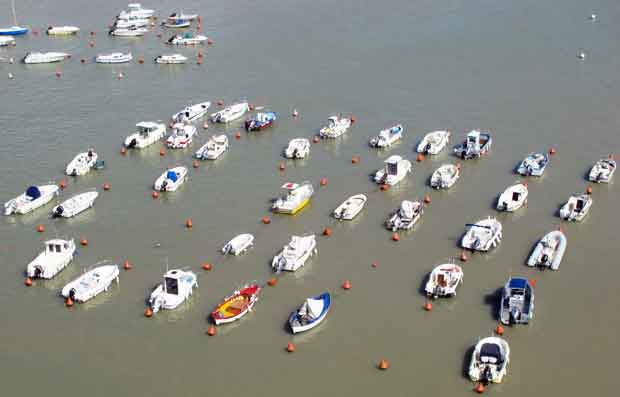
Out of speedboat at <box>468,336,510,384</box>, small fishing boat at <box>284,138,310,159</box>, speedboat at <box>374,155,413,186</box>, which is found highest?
speedboat at <box>468,336,510,384</box>

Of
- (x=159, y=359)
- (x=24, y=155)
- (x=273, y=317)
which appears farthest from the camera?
(x=24, y=155)

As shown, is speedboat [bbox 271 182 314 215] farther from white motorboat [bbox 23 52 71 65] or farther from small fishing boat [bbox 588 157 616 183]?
white motorboat [bbox 23 52 71 65]

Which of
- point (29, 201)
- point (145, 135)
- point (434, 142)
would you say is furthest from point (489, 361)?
point (145, 135)

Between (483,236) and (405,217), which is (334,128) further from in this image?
(483,236)

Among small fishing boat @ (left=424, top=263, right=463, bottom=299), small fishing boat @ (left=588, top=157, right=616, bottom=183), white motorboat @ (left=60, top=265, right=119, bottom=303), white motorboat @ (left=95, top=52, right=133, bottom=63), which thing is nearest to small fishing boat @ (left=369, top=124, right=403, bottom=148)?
small fishing boat @ (left=588, top=157, right=616, bottom=183)

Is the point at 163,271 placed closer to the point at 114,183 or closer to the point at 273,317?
the point at 273,317

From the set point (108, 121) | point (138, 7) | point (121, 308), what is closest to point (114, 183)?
point (108, 121)

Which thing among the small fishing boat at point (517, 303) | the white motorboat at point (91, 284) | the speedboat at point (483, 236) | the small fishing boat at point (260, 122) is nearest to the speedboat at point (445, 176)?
the speedboat at point (483, 236)

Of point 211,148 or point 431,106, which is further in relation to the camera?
point 431,106
